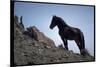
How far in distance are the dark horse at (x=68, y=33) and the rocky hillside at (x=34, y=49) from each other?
15 centimetres

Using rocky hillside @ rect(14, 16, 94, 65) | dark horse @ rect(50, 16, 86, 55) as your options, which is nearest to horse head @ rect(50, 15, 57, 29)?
dark horse @ rect(50, 16, 86, 55)

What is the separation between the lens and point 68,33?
2.46m

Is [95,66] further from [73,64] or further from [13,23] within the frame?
[13,23]

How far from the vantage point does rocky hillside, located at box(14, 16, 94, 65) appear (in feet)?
7.30

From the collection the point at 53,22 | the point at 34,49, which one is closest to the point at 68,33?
the point at 53,22

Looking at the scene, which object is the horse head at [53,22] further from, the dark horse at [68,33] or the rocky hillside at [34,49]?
the rocky hillside at [34,49]

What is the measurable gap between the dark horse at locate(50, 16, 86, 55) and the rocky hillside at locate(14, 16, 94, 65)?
146 mm

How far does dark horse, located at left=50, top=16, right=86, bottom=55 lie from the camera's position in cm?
241

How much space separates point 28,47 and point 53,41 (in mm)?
321

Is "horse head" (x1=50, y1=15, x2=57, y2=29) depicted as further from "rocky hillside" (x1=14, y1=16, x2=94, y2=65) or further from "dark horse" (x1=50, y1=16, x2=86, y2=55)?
"rocky hillside" (x1=14, y1=16, x2=94, y2=65)

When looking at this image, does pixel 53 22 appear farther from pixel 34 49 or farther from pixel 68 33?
pixel 34 49

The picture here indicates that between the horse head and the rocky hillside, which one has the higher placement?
the horse head

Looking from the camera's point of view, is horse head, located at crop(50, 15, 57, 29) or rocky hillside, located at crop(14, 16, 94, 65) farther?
horse head, located at crop(50, 15, 57, 29)

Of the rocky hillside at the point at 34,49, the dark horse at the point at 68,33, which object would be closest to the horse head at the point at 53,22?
the dark horse at the point at 68,33
